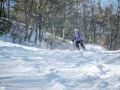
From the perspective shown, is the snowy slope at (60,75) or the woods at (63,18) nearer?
the snowy slope at (60,75)

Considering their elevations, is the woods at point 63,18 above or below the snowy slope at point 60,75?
above

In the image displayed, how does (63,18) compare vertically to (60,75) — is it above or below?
above

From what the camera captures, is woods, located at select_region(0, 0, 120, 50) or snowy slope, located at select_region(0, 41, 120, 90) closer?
snowy slope, located at select_region(0, 41, 120, 90)

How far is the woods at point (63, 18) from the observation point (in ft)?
146

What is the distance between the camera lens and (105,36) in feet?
208

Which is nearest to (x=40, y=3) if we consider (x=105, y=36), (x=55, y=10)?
(x=55, y=10)

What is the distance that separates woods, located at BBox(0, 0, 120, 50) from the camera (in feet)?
146

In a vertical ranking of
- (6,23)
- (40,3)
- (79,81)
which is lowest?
(79,81)

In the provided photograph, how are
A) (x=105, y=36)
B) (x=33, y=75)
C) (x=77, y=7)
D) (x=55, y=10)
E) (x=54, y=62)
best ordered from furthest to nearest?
1. (x=105, y=36)
2. (x=77, y=7)
3. (x=55, y=10)
4. (x=54, y=62)
5. (x=33, y=75)

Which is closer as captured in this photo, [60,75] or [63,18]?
[60,75]

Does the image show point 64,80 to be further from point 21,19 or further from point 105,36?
point 105,36

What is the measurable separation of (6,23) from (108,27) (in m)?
26.5

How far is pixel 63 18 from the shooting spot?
2307 inches

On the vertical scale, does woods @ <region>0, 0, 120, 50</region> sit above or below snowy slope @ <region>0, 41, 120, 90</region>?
above
